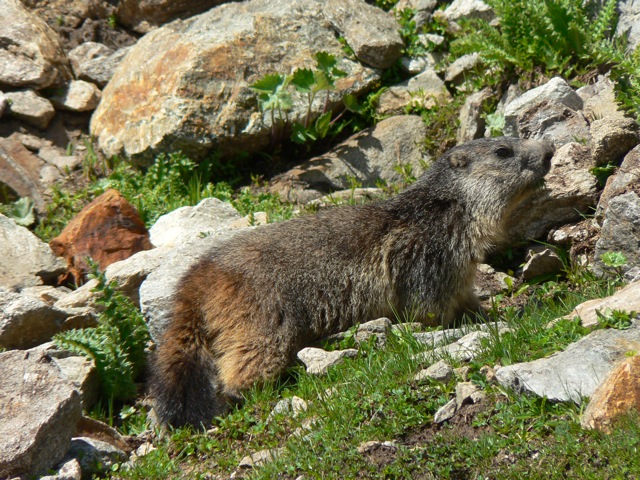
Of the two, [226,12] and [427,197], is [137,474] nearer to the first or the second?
[427,197]

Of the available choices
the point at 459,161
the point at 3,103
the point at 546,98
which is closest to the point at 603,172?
the point at 546,98

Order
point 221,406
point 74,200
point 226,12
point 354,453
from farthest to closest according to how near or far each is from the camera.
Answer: point 226,12 < point 74,200 < point 221,406 < point 354,453

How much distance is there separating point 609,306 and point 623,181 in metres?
2.31

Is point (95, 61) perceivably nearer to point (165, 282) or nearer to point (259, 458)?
point (165, 282)

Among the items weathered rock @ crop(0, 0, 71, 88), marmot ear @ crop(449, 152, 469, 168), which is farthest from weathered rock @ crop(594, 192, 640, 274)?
weathered rock @ crop(0, 0, 71, 88)

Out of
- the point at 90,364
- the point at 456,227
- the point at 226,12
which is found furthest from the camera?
the point at 226,12

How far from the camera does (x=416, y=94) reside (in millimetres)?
11125

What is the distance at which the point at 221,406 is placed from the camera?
675cm

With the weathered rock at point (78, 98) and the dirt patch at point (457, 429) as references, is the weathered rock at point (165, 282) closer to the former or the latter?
the dirt patch at point (457, 429)

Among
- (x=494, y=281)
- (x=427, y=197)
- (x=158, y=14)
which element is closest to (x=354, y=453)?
(x=427, y=197)

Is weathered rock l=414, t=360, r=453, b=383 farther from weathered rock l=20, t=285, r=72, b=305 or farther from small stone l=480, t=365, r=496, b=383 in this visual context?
weathered rock l=20, t=285, r=72, b=305

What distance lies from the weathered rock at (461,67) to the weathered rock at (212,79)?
103 cm

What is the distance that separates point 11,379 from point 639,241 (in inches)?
209

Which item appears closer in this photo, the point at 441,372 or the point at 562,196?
the point at 441,372
